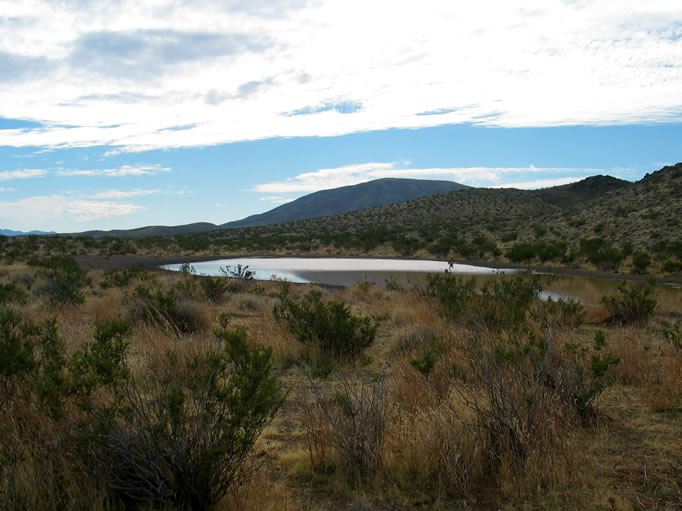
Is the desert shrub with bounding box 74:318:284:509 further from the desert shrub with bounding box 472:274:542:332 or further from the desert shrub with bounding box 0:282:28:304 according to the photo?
the desert shrub with bounding box 0:282:28:304

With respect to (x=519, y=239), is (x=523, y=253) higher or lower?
lower

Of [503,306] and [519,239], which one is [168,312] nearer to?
[503,306]

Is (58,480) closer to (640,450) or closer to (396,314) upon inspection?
(640,450)

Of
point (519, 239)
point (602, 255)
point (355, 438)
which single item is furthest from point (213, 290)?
point (519, 239)

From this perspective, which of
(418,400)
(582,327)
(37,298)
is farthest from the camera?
(37,298)

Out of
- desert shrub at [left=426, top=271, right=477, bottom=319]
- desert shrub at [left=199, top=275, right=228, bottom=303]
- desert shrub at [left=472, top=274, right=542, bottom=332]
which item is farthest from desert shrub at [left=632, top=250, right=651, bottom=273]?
desert shrub at [left=199, top=275, right=228, bottom=303]

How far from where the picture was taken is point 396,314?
12453 mm

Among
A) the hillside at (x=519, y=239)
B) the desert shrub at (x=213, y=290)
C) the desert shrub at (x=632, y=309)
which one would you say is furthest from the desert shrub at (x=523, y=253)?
the desert shrub at (x=213, y=290)

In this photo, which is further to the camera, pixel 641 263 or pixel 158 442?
pixel 641 263

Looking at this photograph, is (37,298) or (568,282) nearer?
(37,298)

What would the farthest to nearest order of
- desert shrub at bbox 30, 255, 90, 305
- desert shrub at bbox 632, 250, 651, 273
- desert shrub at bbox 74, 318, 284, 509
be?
desert shrub at bbox 632, 250, 651, 273 → desert shrub at bbox 30, 255, 90, 305 → desert shrub at bbox 74, 318, 284, 509

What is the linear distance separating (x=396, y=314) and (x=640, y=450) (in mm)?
7996

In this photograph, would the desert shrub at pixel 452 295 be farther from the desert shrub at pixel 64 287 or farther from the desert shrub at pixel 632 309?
the desert shrub at pixel 64 287

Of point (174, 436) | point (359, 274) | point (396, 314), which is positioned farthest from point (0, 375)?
point (359, 274)
